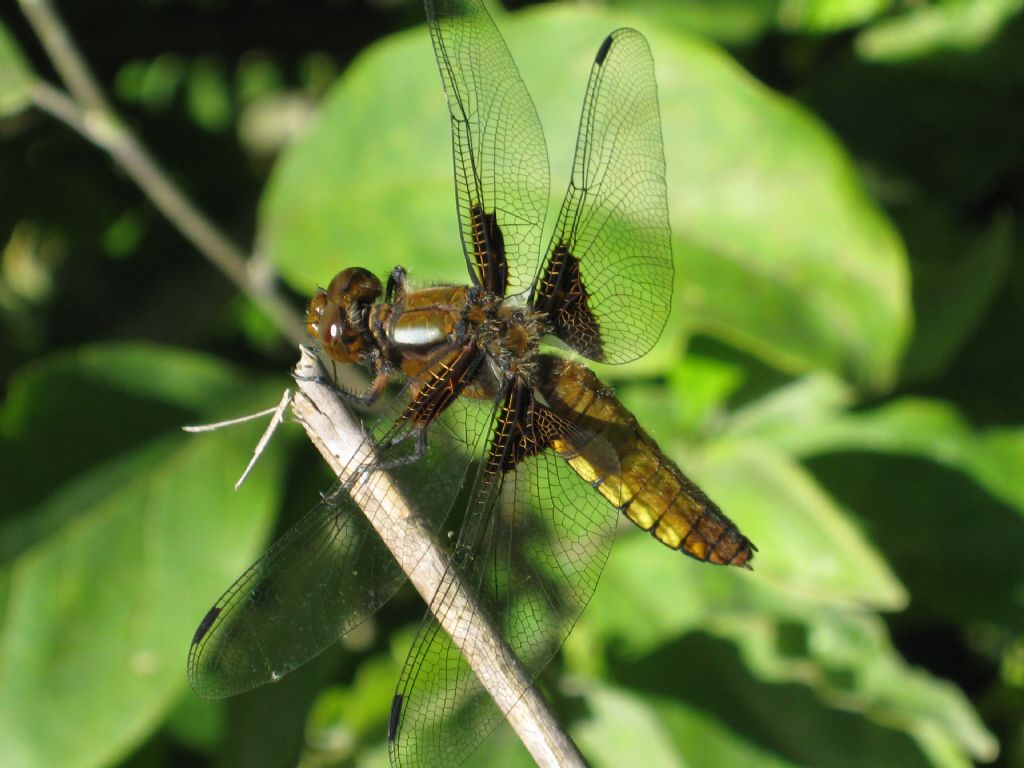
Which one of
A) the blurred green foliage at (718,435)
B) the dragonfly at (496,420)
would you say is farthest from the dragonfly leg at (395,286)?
the blurred green foliage at (718,435)

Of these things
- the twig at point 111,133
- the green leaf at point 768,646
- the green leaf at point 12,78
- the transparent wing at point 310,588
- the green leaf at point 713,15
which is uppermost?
the green leaf at point 12,78

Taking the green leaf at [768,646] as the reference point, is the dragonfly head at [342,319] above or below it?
above

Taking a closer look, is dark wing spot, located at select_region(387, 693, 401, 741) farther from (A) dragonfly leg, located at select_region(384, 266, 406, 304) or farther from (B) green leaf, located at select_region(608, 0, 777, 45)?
(B) green leaf, located at select_region(608, 0, 777, 45)

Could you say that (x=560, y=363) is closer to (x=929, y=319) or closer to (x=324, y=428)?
(x=324, y=428)

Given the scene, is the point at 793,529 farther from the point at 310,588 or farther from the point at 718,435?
the point at 310,588

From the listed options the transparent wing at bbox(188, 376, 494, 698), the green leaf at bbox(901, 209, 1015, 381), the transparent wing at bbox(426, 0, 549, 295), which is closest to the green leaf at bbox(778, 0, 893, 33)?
the green leaf at bbox(901, 209, 1015, 381)

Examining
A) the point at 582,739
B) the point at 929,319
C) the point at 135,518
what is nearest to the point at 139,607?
the point at 135,518

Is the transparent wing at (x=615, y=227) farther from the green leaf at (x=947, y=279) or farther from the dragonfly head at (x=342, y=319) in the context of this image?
the green leaf at (x=947, y=279)
